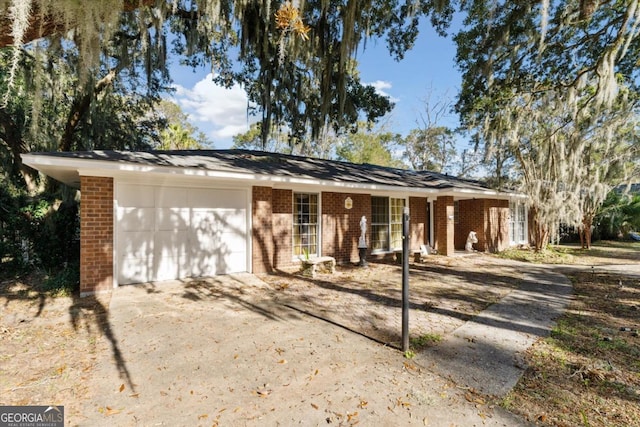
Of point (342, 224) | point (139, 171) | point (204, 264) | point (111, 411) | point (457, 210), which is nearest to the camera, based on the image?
point (111, 411)

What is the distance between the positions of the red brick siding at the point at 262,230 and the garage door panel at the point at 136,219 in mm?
2382

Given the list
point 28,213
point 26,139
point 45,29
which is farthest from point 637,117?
point 26,139

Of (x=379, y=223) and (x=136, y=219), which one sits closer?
(x=136, y=219)

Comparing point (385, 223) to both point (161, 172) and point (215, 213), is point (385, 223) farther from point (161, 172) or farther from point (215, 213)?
point (161, 172)

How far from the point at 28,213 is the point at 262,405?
903 cm

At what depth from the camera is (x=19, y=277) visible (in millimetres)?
7613

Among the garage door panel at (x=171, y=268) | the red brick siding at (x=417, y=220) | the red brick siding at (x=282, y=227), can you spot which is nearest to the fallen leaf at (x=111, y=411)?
the garage door panel at (x=171, y=268)

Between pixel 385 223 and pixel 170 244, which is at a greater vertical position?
pixel 385 223

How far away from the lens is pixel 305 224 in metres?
9.50

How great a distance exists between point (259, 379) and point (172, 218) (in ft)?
16.8

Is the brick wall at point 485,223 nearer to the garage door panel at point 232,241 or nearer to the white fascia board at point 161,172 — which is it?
the white fascia board at point 161,172

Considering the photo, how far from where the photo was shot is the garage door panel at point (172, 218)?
6980mm

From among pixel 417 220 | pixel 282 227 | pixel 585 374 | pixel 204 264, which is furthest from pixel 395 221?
pixel 585 374

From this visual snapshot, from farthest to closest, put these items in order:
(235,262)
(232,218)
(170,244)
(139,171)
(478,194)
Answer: (478,194) < (235,262) < (232,218) < (170,244) < (139,171)
